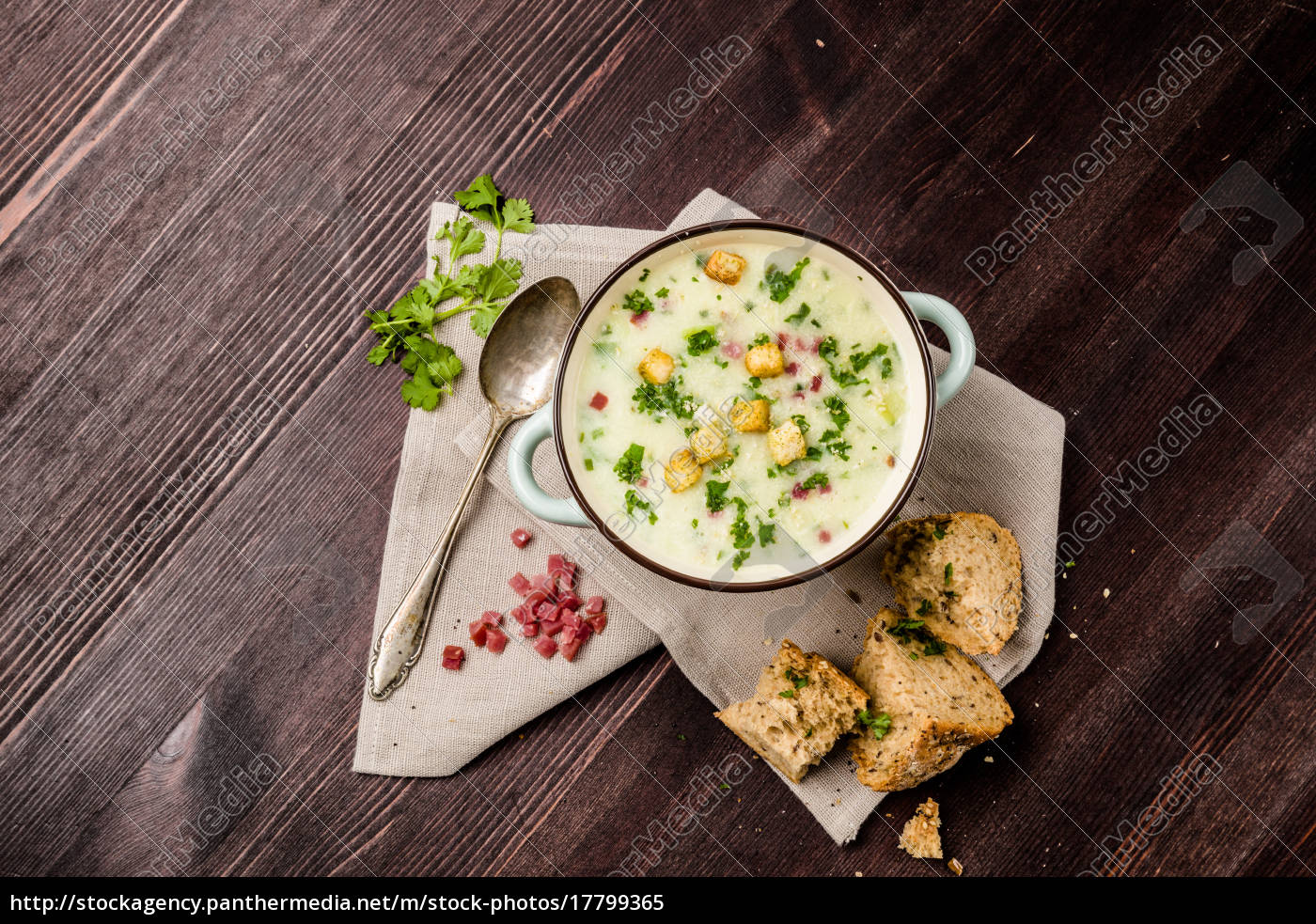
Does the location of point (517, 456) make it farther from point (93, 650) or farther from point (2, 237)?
point (2, 237)

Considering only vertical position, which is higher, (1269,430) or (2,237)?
(1269,430)

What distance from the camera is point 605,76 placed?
3145 millimetres

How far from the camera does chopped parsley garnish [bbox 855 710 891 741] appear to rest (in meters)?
2.75

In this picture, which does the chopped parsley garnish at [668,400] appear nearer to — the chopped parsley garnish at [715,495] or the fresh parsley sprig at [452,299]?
the chopped parsley garnish at [715,495]

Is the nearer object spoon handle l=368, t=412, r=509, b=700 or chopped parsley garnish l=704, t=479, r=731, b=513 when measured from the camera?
chopped parsley garnish l=704, t=479, r=731, b=513

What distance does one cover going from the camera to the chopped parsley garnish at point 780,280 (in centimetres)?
238

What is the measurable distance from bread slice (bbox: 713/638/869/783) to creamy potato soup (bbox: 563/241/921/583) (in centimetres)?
62

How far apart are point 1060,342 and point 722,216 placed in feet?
4.39

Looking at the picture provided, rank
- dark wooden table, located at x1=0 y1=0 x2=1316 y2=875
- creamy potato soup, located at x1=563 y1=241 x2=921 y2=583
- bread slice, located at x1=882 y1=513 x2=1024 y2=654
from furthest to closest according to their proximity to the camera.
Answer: dark wooden table, located at x1=0 y1=0 x2=1316 y2=875 → bread slice, located at x1=882 y1=513 x2=1024 y2=654 → creamy potato soup, located at x1=563 y1=241 x2=921 y2=583

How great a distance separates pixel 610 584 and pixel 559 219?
1.37 meters

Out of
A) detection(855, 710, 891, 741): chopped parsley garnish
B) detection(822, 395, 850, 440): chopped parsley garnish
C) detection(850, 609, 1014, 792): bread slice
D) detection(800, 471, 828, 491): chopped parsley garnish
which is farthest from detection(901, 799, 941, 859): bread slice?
detection(822, 395, 850, 440): chopped parsley garnish

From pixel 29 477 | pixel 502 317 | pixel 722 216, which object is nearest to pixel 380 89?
pixel 502 317

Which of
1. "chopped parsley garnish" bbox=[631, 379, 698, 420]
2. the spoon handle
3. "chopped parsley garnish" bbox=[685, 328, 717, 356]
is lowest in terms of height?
the spoon handle

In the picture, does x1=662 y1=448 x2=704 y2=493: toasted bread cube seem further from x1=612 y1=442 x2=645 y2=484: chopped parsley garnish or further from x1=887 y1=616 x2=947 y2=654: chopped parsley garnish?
x1=887 y1=616 x2=947 y2=654: chopped parsley garnish
